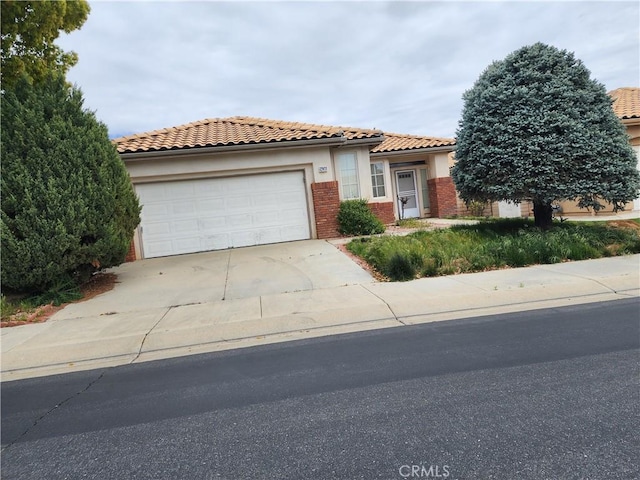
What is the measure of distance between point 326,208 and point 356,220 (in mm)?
988

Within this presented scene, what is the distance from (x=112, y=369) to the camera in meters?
4.84

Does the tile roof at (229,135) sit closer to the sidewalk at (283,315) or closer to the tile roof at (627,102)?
the sidewalk at (283,315)

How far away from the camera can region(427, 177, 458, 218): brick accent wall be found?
18.9 metres

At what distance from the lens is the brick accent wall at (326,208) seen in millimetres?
13203

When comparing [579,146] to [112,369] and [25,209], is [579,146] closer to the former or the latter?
[112,369]

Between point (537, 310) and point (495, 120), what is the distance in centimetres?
574

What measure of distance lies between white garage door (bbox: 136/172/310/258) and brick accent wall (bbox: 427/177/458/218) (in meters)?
8.11

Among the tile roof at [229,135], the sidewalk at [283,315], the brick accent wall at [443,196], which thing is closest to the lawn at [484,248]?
the sidewalk at [283,315]

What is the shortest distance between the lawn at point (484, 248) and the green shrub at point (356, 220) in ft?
6.37

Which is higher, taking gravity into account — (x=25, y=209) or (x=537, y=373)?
(x=25, y=209)

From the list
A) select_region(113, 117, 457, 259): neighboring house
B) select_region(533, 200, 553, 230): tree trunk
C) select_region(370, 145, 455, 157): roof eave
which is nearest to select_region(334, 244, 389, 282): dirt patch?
select_region(113, 117, 457, 259): neighboring house

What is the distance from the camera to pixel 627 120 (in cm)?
1534

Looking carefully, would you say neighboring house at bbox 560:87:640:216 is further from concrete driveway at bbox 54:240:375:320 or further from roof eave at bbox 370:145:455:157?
concrete driveway at bbox 54:240:375:320

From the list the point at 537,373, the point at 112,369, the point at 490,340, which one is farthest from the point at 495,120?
the point at 112,369
